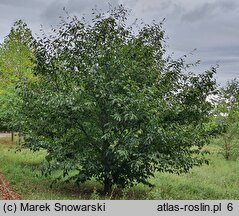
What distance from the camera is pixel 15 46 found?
111ft

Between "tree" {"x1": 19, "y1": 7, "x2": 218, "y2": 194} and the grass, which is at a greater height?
"tree" {"x1": 19, "y1": 7, "x2": 218, "y2": 194}

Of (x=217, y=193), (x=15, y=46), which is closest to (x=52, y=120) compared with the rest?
(x=217, y=193)

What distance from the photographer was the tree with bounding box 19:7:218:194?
14.6 metres

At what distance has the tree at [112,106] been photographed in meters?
14.6

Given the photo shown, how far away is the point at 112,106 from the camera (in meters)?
14.7

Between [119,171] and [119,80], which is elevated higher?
[119,80]

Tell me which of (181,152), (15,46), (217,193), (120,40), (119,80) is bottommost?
(217,193)

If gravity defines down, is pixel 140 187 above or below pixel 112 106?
below

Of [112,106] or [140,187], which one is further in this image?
[140,187]

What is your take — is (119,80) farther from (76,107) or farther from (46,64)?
(46,64)

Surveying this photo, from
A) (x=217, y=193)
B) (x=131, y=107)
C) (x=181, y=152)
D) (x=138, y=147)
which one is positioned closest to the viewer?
(x=131, y=107)

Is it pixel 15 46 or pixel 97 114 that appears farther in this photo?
pixel 15 46

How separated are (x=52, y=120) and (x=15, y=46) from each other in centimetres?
1917

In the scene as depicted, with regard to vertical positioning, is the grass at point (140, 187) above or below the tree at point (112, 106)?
below
